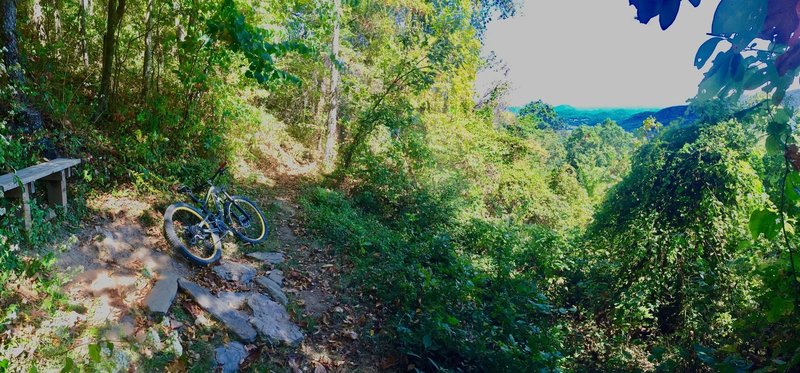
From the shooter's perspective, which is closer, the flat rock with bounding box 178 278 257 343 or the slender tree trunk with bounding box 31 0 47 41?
the flat rock with bounding box 178 278 257 343

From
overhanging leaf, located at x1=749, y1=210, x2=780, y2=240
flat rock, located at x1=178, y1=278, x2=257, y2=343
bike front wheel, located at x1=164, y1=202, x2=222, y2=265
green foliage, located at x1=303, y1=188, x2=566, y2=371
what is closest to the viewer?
overhanging leaf, located at x1=749, y1=210, x2=780, y2=240

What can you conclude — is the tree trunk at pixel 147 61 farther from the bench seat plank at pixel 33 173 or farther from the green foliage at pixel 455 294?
the green foliage at pixel 455 294

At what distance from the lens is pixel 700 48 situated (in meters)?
0.96

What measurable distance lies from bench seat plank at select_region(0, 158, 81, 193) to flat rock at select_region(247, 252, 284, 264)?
217 cm

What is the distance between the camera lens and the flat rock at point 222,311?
3668 mm

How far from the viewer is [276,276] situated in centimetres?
500

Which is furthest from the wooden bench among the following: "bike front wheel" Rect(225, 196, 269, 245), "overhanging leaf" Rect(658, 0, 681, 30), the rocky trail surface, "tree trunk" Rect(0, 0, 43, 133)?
"overhanging leaf" Rect(658, 0, 681, 30)

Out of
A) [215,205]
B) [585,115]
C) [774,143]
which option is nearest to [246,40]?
[215,205]

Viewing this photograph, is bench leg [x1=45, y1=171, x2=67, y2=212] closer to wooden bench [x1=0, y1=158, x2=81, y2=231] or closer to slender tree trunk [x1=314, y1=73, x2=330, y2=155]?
wooden bench [x1=0, y1=158, x2=81, y2=231]

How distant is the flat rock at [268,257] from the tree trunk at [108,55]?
2737 mm

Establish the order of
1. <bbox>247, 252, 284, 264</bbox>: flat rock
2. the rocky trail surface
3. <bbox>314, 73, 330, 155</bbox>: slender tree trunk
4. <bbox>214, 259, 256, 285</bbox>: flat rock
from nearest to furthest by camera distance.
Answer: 1. the rocky trail surface
2. <bbox>214, 259, 256, 285</bbox>: flat rock
3. <bbox>247, 252, 284, 264</bbox>: flat rock
4. <bbox>314, 73, 330, 155</bbox>: slender tree trunk

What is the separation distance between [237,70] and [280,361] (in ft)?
17.5

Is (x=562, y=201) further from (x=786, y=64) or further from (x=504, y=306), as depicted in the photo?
(x=786, y=64)

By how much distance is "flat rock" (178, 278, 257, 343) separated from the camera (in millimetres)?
3668
